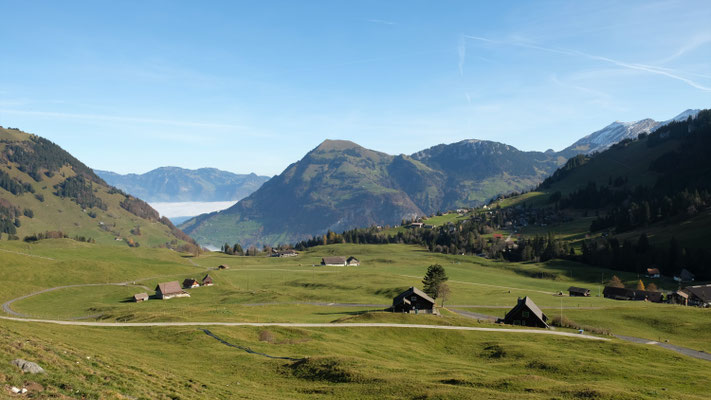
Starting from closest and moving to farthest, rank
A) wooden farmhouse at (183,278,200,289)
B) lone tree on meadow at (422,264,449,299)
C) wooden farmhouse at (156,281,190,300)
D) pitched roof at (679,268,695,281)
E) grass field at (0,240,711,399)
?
grass field at (0,240,711,399) → lone tree on meadow at (422,264,449,299) → wooden farmhouse at (156,281,190,300) → wooden farmhouse at (183,278,200,289) → pitched roof at (679,268,695,281)

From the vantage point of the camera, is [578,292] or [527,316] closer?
[527,316]

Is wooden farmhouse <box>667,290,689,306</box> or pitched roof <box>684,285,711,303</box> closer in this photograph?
pitched roof <box>684,285,711,303</box>

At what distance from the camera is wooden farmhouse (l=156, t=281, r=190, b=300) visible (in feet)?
460

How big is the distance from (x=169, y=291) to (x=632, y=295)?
478 ft

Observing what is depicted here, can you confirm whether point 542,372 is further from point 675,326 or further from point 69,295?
point 69,295

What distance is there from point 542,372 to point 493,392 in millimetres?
14991

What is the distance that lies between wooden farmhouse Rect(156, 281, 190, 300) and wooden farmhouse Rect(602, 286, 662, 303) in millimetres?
137261

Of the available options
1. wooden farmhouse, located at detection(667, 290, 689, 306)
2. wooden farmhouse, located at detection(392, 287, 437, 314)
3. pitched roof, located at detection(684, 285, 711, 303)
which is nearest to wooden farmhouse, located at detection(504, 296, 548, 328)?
wooden farmhouse, located at detection(392, 287, 437, 314)

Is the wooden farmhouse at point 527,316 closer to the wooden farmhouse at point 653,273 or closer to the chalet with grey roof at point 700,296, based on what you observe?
the chalet with grey roof at point 700,296

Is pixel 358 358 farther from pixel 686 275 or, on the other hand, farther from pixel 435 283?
pixel 686 275

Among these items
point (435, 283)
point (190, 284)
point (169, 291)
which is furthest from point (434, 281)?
point (190, 284)

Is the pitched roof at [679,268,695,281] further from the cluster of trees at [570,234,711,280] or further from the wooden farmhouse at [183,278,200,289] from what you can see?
the wooden farmhouse at [183,278,200,289]

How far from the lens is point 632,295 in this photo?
137 metres

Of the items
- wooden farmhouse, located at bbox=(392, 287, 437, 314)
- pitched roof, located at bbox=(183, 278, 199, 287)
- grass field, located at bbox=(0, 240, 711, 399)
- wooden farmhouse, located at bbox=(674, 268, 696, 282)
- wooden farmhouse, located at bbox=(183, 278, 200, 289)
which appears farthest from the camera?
wooden farmhouse, located at bbox=(674, 268, 696, 282)
